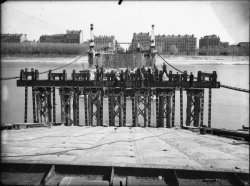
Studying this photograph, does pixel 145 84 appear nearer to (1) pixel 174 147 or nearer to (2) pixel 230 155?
(1) pixel 174 147

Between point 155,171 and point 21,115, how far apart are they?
89.4 ft

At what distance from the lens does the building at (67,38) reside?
368 ft

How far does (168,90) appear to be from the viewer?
18.4 metres

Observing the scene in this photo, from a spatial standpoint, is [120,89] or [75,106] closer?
[120,89]

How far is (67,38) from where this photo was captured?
371ft

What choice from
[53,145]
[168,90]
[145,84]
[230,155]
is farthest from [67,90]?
[230,155]

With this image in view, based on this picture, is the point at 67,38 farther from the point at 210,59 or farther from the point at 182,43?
the point at 210,59

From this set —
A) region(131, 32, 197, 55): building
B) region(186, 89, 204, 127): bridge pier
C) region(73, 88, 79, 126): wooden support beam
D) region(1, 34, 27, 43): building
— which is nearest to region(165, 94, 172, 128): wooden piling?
region(186, 89, 204, 127): bridge pier

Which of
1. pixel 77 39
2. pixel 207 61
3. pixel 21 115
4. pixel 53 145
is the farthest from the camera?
pixel 77 39

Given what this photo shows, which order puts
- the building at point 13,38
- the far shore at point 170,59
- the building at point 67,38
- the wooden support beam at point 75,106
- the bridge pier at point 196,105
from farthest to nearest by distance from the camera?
the building at point 67,38
the building at point 13,38
the far shore at point 170,59
the wooden support beam at point 75,106
the bridge pier at point 196,105

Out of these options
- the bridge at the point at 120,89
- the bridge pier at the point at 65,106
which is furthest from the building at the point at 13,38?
the bridge pier at the point at 65,106

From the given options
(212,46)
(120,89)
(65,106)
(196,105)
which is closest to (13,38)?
(212,46)

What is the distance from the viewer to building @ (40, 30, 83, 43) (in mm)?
112188

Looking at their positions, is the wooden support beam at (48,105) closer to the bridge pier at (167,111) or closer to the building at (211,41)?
the bridge pier at (167,111)
